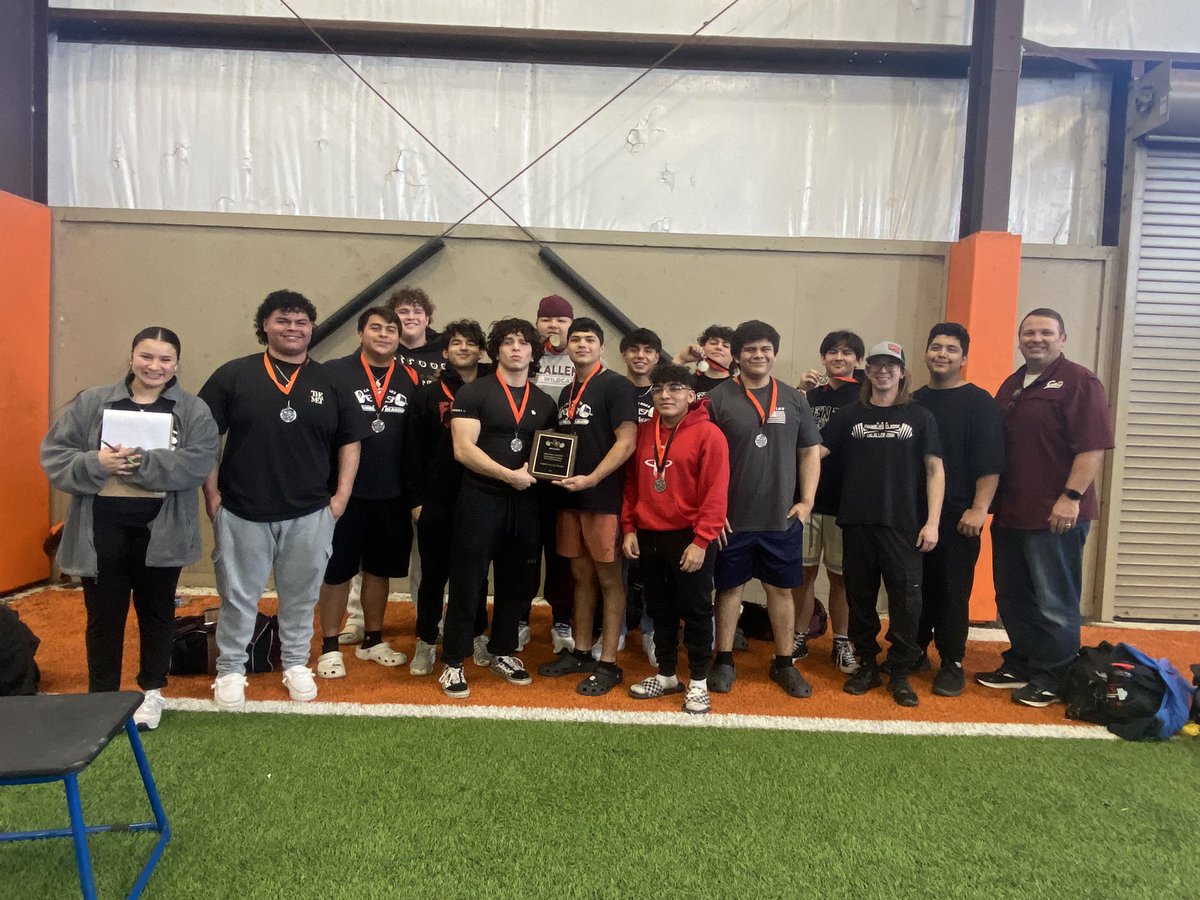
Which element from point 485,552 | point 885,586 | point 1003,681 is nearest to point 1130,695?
point 1003,681

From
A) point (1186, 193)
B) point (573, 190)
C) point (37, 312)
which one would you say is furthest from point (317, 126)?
point (1186, 193)

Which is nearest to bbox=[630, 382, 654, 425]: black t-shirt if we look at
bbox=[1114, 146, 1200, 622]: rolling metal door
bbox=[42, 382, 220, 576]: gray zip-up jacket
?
bbox=[42, 382, 220, 576]: gray zip-up jacket

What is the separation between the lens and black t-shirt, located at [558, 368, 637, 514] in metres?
3.21

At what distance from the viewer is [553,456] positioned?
3.13m

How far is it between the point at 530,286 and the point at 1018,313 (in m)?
3.76

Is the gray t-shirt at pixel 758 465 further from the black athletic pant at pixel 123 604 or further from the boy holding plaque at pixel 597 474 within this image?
the black athletic pant at pixel 123 604

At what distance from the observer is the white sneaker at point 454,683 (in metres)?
3.19

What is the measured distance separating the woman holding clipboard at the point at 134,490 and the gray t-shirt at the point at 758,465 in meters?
2.47

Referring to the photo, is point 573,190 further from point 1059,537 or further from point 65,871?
point 65,871

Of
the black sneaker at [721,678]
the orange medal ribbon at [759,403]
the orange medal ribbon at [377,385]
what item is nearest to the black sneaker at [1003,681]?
the black sneaker at [721,678]

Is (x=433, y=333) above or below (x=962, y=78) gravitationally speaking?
below

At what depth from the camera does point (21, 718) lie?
1686 millimetres

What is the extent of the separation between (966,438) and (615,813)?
2.63 meters

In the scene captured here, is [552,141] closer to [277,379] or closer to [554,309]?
[554,309]
